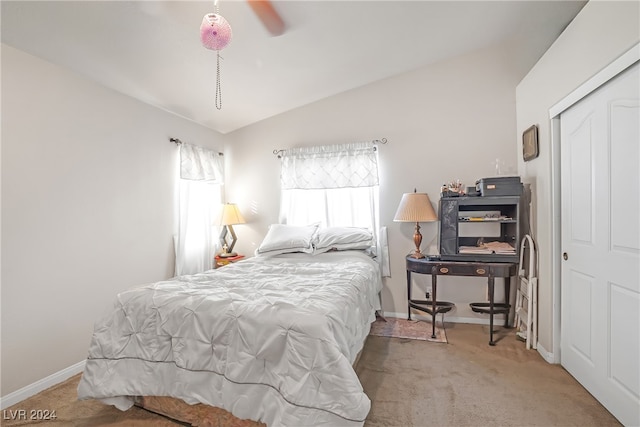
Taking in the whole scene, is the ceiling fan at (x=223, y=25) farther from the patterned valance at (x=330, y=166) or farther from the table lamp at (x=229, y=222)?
the table lamp at (x=229, y=222)

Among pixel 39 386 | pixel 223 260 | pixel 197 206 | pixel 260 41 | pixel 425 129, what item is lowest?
pixel 39 386

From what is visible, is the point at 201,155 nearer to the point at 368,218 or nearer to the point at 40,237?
the point at 40,237

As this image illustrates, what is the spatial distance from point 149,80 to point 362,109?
7.13 feet

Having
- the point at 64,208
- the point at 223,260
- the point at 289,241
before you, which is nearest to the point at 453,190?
the point at 289,241

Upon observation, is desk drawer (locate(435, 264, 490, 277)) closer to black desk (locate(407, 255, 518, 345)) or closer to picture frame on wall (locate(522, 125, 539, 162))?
black desk (locate(407, 255, 518, 345))

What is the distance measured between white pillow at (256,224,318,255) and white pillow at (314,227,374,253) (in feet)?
0.34

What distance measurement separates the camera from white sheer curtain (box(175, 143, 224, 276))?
330 centimetres

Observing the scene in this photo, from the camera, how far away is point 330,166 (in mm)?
3488

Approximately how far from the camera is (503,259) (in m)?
2.65

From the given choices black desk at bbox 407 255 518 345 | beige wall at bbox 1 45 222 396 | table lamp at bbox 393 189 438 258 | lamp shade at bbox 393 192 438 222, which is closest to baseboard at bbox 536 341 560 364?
black desk at bbox 407 255 518 345

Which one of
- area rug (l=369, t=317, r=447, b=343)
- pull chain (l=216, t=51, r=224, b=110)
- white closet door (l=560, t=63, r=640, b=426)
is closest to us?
white closet door (l=560, t=63, r=640, b=426)

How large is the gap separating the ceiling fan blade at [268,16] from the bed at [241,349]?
1.79 metres

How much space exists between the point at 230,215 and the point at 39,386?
→ 7.10ft

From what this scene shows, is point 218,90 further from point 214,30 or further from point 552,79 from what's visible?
point 552,79
